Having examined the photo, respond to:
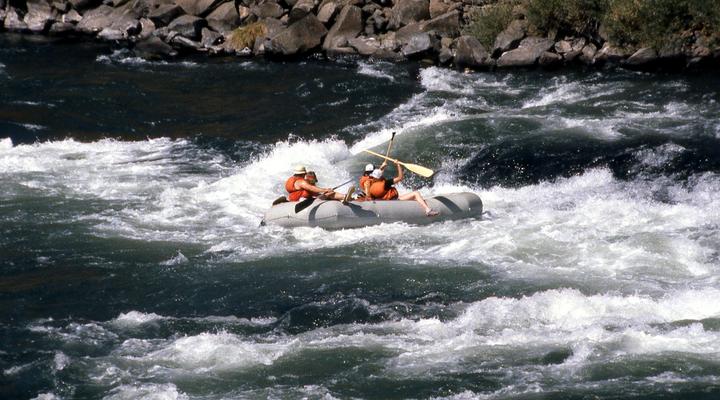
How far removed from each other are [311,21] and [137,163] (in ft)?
26.3

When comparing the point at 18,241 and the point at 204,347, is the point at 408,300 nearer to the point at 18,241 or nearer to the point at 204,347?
the point at 204,347

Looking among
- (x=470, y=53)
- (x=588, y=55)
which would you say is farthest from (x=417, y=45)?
(x=588, y=55)

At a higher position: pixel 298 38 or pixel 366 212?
pixel 298 38

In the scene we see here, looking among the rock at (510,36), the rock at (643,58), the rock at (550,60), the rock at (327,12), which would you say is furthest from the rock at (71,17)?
the rock at (643,58)

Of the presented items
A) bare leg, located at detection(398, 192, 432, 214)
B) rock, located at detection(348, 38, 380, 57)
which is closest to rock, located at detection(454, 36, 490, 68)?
rock, located at detection(348, 38, 380, 57)

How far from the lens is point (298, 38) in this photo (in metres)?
24.3

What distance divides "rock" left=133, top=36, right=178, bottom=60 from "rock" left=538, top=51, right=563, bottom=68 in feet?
27.4

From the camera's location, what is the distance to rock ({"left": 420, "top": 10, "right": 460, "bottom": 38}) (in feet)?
77.6

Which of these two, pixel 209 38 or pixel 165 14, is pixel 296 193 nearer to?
pixel 209 38

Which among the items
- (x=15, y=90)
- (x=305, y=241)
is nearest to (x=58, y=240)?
(x=305, y=241)

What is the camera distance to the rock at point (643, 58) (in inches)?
823

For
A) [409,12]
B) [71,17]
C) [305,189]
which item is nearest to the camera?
[305,189]

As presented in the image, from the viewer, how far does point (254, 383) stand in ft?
33.1

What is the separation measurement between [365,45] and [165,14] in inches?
209
